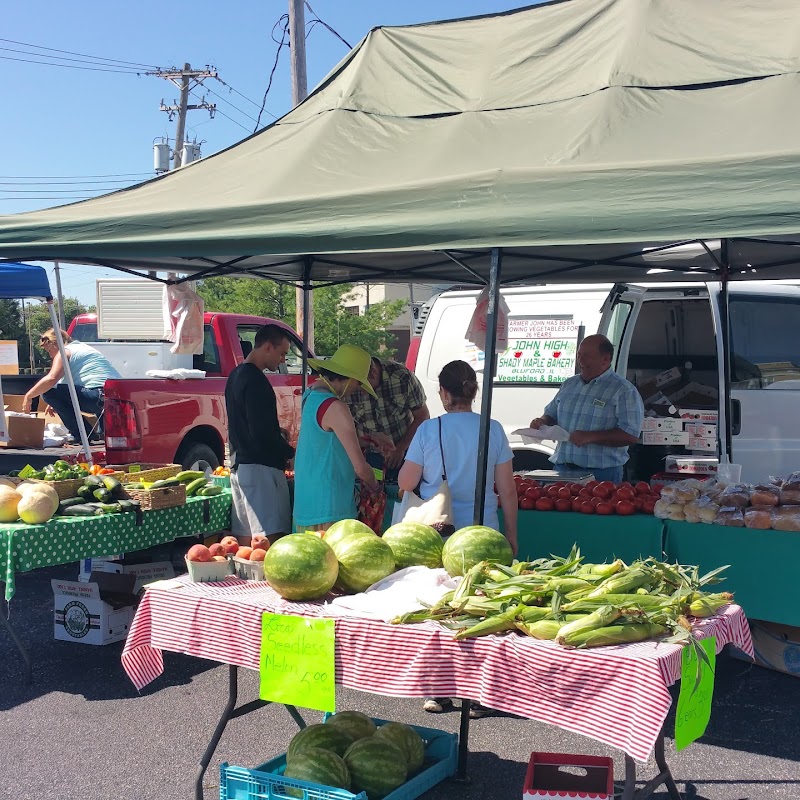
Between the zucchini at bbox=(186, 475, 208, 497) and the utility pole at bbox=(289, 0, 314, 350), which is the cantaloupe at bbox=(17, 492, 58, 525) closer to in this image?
the zucchini at bbox=(186, 475, 208, 497)

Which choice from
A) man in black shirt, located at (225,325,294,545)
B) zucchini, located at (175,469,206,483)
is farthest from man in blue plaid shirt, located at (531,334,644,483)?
zucchini, located at (175,469,206,483)

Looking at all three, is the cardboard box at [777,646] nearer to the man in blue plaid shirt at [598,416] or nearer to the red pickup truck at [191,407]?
the man in blue plaid shirt at [598,416]

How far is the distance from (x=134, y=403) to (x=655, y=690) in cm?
687

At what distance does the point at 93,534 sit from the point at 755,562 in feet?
12.3

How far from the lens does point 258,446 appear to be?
246 inches

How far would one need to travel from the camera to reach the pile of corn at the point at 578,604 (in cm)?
296

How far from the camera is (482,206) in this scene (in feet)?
14.6

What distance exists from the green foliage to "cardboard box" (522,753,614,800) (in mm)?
18913

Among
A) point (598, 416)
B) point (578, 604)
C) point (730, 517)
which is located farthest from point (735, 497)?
point (578, 604)

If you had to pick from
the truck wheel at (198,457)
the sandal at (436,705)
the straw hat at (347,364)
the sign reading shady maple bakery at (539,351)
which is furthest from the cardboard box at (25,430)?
the sandal at (436,705)

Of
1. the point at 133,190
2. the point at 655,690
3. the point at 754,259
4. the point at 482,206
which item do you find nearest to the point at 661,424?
the point at 754,259

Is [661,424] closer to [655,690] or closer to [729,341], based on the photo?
[729,341]

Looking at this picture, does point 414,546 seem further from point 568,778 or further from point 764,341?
point 764,341

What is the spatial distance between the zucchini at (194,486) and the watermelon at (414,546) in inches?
120
